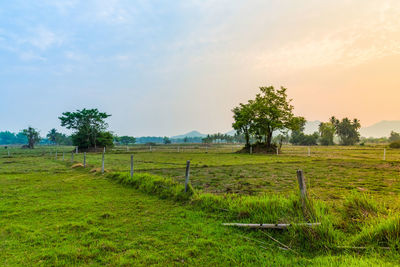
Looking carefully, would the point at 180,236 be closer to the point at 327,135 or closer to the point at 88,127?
the point at 88,127

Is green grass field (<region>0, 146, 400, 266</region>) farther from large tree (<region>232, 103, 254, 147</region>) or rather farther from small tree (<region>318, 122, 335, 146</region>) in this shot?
small tree (<region>318, 122, 335, 146</region>)

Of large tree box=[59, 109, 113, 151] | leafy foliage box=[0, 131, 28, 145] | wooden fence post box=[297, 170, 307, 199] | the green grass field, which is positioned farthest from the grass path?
leafy foliage box=[0, 131, 28, 145]

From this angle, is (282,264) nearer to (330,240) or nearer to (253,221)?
(330,240)

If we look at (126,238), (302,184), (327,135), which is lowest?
(126,238)

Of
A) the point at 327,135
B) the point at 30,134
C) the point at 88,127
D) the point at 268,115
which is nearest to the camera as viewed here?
the point at 268,115

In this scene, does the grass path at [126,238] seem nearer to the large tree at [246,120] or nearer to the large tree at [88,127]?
the large tree at [246,120]

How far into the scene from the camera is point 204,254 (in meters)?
4.29

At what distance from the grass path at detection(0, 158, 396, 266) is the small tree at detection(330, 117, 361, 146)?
115 metres

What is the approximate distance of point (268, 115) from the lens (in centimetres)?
3803

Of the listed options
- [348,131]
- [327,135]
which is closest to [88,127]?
[327,135]

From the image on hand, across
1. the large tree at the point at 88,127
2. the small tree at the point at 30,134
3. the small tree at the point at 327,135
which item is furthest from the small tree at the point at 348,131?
the small tree at the point at 30,134

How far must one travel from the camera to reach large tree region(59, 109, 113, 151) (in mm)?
55812

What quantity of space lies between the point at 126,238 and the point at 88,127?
5917 cm

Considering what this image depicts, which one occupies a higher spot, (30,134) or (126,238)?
(30,134)
